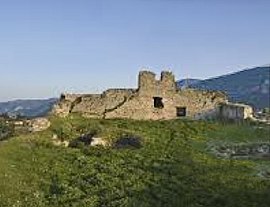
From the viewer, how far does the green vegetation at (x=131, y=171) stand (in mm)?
27812

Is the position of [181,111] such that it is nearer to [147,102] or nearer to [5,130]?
[147,102]

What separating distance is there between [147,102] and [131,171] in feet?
48.4

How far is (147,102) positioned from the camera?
1795 inches

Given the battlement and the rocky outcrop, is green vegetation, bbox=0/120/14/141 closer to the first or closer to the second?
the rocky outcrop

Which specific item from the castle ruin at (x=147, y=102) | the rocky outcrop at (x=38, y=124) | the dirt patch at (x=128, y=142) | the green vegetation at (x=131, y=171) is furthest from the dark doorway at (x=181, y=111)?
the rocky outcrop at (x=38, y=124)

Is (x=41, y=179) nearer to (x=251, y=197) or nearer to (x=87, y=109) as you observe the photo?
(x=251, y=197)

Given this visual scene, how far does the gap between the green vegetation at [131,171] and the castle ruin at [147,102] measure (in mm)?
4324

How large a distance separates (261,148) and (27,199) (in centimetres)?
1562

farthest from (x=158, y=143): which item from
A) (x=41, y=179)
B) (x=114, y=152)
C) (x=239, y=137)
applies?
(x=41, y=179)

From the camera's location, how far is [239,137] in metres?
39.1

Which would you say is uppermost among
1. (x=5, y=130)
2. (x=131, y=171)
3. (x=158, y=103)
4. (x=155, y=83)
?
(x=155, y=83)

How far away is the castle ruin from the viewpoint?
147ft

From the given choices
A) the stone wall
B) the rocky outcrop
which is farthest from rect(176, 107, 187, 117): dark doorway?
the rocky outcrop

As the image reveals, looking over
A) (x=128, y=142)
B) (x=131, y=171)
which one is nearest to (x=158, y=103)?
(x=128, y=142)
